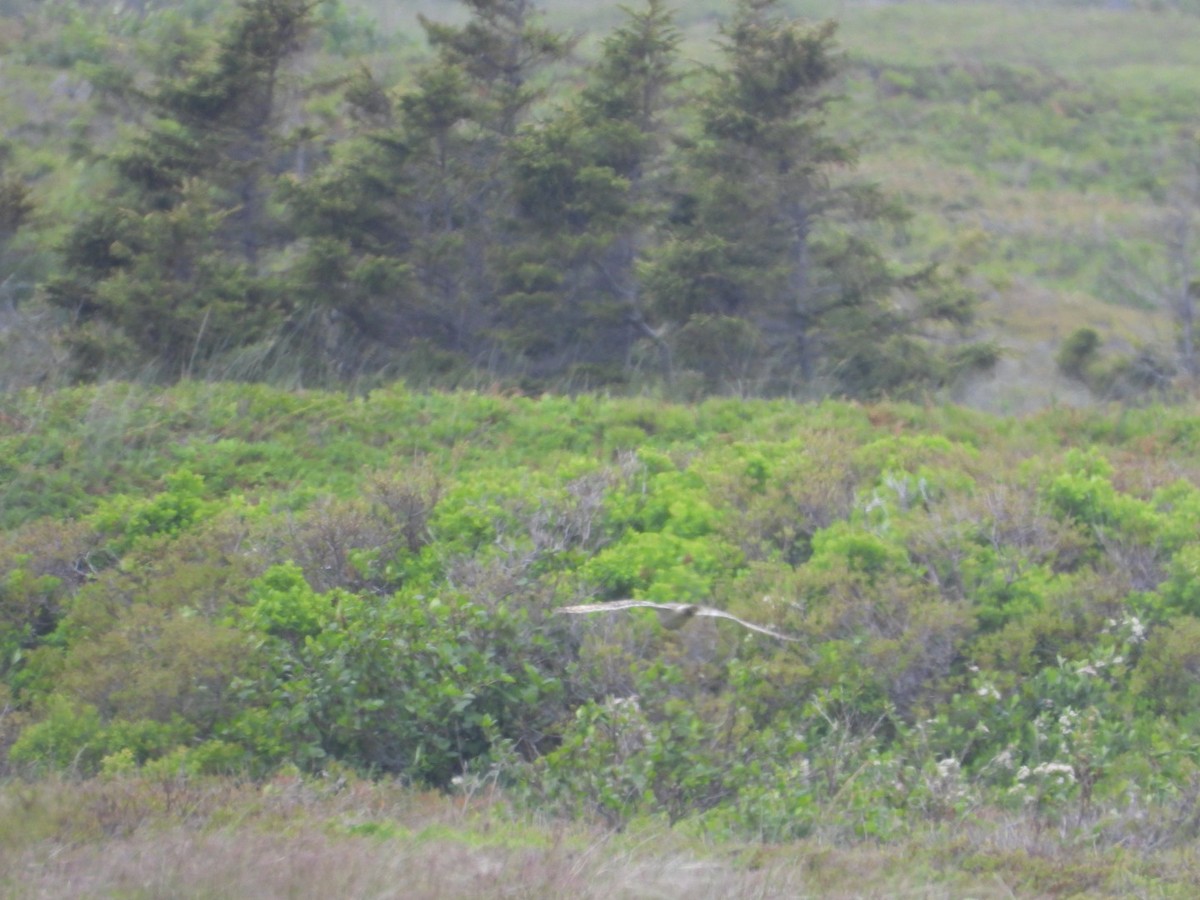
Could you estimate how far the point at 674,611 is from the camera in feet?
24.8

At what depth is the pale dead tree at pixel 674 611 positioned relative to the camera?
24.0ft

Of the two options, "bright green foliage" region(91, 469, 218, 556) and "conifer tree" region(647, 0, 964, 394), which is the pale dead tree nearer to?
"bright green foliage" region(91, 469, 218, 556)

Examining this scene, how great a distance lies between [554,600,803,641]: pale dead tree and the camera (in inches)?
288

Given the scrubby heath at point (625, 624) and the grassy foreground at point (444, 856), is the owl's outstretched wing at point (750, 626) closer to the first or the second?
the scrubby heath at point (625, 624)

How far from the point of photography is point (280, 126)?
16.0 metres

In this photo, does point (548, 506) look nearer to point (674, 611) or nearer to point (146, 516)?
Result: point (674, 611)

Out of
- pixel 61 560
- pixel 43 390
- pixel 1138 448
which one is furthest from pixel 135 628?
pixel 1138 448

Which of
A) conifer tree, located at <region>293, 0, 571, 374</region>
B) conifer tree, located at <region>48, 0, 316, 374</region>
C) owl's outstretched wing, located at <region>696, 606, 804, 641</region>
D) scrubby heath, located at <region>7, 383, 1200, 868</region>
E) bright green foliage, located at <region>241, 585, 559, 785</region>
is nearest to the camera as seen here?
scrubby heath, located at <region>7, 383, 1200, 868</region>

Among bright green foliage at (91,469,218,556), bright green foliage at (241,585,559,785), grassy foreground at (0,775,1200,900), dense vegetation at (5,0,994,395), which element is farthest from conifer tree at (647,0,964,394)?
grassy foreground at (0,775,1200,900)

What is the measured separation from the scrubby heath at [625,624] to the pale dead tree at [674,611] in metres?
0.07

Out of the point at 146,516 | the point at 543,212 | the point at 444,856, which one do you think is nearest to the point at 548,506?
the point at 146,516

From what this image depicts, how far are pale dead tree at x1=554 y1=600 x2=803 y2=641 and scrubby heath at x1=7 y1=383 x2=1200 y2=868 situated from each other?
0.07 meters

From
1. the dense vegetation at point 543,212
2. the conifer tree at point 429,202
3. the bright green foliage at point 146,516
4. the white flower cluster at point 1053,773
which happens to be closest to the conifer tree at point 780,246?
the dense vegetation at point 543,212

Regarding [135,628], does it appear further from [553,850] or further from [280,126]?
[280,126]
